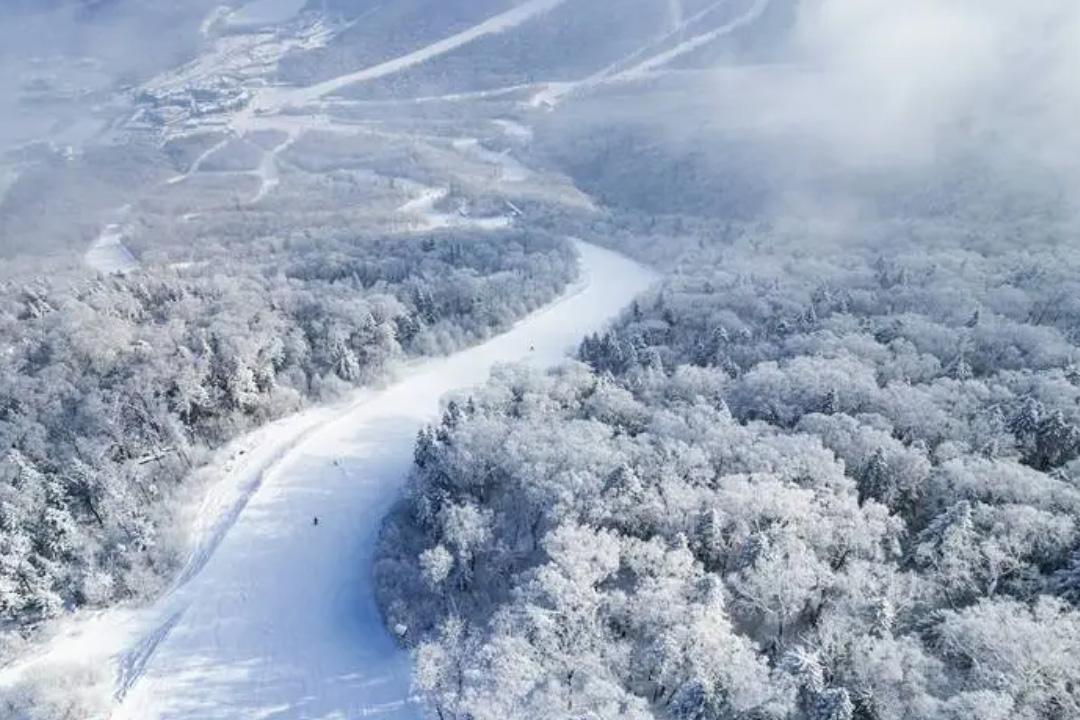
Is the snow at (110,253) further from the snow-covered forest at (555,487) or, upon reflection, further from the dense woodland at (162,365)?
the dense woodland at (162,365)

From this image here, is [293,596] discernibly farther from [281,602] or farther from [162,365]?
[162,365]

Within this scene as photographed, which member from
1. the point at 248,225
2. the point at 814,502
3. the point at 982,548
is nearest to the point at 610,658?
the point at 814,502

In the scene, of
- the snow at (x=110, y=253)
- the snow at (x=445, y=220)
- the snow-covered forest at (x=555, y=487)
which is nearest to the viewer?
the snow-covered forest at (x=555, y=487)

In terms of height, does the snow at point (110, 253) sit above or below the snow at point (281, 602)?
above

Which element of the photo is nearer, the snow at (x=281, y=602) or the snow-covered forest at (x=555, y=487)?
the snow-covered forest at (x=555, y=487)

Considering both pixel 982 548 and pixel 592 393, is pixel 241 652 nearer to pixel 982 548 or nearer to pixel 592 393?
pixel 592 393

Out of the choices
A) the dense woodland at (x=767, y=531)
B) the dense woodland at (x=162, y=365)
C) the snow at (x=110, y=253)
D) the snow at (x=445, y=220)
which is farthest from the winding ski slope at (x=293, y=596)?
the snow at (x=110, y=253)

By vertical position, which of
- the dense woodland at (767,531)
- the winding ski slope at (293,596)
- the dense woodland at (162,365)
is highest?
the dense woodland at (162,365)
